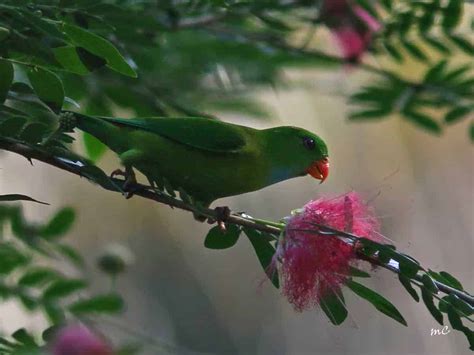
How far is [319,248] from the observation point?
1632 millimetres

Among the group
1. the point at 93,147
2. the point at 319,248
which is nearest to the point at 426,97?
the point at 93,147

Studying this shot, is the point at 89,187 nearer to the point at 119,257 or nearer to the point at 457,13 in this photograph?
the point at 119,257

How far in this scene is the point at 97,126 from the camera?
1.85 m

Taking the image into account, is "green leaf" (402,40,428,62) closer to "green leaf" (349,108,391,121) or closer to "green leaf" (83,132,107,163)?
"green leaf" (349,108,391,121)

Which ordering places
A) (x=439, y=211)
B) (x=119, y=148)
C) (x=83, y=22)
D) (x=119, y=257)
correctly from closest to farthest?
(x=83, y=22), (x=119, y=148), (x=119, y=257), (x=439, y=211)

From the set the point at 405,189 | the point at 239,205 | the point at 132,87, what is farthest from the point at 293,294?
the point at 405,189

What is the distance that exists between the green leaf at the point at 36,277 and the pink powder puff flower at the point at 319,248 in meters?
0.69

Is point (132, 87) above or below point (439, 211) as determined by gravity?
above

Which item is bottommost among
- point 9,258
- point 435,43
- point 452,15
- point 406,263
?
point 9,258

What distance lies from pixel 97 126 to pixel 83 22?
20 cm

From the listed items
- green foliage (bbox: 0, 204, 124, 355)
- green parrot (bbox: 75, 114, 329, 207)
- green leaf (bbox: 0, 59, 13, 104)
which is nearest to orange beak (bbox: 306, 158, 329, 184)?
green parrot (bbox: 75, 114, 329, 207)

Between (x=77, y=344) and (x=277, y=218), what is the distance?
3.29m

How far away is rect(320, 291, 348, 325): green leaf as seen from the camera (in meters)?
1.61

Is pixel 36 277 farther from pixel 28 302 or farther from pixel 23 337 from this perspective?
pixel 23 337
